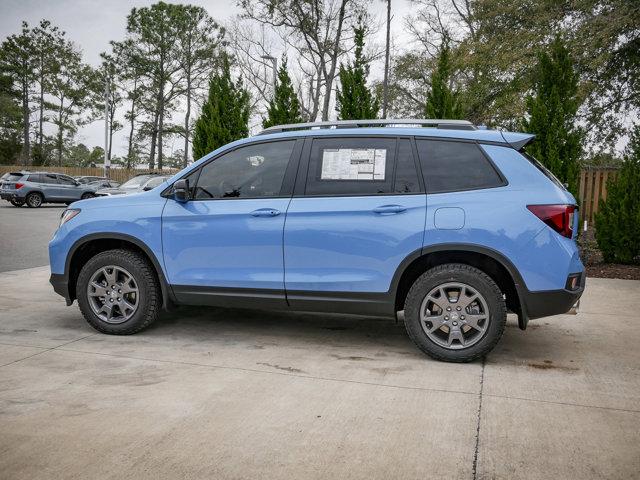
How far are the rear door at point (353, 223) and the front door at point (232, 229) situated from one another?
0.17m

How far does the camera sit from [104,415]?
3.58m

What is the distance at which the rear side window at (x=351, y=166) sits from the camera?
16.0ft

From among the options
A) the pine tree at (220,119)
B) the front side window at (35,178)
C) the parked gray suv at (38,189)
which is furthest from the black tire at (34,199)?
the pine tree at (220,119)

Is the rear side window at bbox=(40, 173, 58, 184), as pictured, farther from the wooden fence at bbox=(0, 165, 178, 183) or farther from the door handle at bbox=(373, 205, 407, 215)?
the door handle at bbox=(373, 205, 407, 215)

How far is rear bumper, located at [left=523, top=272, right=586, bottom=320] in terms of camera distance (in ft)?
14.7

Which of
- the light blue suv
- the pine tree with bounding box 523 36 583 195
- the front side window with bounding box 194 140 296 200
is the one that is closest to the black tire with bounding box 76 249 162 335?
the light blue suv

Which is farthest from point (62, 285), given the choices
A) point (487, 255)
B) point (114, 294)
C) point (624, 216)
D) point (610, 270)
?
point (624, 216)

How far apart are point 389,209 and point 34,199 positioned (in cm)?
2554

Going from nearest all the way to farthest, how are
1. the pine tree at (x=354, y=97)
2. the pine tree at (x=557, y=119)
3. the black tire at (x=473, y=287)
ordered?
1. the black tire at (x=473, y=287)
2. the pine tree at (x=557, y=119)
3. the pine tree at (x=354, y=97)

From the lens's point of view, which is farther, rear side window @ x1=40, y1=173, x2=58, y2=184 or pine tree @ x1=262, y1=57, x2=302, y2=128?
rear side window @ x1=40, y1=173, x2=58, y2=184

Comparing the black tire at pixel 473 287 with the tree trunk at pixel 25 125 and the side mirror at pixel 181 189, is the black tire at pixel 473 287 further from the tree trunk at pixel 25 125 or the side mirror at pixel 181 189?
the tree trunk at pixel 25 125

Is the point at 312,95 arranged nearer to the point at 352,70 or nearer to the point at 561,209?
the point at 352,70

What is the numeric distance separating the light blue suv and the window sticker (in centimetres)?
1

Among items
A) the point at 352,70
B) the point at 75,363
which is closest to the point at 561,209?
the point at 75,363
